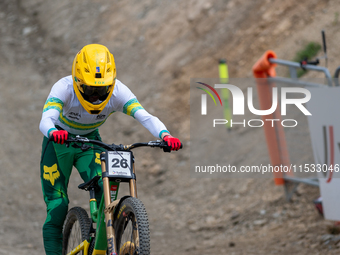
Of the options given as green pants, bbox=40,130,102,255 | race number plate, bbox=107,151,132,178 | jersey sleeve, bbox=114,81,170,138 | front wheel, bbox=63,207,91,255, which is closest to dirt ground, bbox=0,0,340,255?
front wheel, bbox=63,207,91,255

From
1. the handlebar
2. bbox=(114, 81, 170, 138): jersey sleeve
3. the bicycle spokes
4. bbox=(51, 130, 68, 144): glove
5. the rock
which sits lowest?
the rock

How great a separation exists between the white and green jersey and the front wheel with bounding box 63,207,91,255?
2.86 ft

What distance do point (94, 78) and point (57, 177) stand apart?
1.29 m

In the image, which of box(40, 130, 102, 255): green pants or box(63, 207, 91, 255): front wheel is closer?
box(63, 207, 91, 255): front wheel

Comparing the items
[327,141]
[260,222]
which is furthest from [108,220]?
[260,222]

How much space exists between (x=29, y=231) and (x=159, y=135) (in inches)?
189

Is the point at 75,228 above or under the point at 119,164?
under

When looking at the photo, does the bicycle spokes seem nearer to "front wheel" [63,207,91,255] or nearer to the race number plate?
the race number plate

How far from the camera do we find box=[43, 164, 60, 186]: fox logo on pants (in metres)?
4.75

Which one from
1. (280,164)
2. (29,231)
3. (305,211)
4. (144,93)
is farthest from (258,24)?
(29,231)

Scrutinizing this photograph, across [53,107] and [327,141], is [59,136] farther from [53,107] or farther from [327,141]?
[327,141]

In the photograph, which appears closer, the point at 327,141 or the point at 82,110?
the point at 82,110

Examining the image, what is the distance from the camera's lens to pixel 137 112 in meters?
4.62

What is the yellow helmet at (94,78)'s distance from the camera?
412 cm
